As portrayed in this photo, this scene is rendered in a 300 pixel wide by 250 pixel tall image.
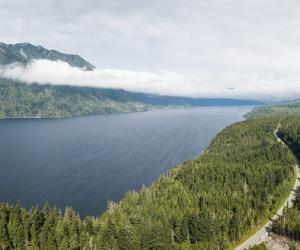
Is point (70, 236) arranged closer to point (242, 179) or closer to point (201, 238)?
point (201, 238)

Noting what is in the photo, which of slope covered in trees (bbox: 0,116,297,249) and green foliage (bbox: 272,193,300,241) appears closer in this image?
slope covered in trees (bbox: 0,116,297,249)

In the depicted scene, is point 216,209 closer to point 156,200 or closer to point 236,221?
point 236,221

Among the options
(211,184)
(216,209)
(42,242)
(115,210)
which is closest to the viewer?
(42,242)

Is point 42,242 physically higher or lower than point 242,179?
lower

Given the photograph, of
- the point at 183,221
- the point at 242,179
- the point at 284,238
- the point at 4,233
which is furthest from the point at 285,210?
the point at 4,233

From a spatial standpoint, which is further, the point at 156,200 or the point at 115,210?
the point at 156,200

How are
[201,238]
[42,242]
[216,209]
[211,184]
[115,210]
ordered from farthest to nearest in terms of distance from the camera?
[211,184]
[216,209]
[115,210]
[201,238]
[42,242]

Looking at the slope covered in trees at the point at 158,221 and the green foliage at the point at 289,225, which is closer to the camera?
the slope covered in trees at the point at 158,221

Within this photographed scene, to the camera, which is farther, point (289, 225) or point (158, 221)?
point (289, 225)

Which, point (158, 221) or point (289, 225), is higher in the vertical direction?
point (289, 225)
